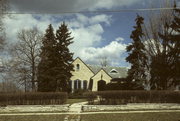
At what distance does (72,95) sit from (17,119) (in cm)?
2030

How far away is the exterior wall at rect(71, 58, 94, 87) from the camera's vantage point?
141ft

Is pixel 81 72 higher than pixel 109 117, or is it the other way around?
pixel 81 72

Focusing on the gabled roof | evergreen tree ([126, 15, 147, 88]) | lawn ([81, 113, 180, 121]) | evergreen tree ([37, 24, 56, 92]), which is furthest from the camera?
the gabled roof

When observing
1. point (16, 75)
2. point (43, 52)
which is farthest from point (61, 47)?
point (16, 75)

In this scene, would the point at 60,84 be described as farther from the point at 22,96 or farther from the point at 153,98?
the point at 153,98

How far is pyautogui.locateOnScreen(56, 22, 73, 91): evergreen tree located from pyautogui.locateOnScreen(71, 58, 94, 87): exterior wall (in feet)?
19.6

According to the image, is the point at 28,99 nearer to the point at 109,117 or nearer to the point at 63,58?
the point at 109,117

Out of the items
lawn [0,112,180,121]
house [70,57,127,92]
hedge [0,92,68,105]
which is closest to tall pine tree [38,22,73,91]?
house [70,57,127,92]

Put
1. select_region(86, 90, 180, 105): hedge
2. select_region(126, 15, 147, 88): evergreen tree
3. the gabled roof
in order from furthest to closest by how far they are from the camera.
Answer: the gabled roof
select_region(126, 15, 147, 88): evergreen tree
select_region(86, 90, 180, 105): hedge

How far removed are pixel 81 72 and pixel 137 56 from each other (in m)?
15.5

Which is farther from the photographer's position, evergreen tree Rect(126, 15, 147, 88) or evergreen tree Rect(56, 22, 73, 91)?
evergreen tree Rect(56, 22, 73, 91)

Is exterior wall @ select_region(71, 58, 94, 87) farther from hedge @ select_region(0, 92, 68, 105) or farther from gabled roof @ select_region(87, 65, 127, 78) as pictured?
hedge @ select_region(0, 92, 68, 105)

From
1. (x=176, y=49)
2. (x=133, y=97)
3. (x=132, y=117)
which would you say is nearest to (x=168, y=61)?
(x=176, y=49)

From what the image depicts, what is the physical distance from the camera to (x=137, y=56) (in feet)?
101
